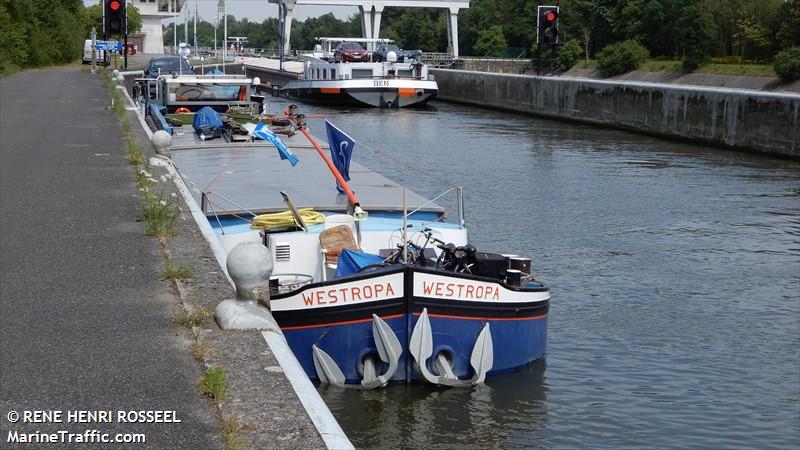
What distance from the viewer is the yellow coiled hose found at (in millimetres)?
13438

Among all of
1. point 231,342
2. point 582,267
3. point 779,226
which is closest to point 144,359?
point 231,342

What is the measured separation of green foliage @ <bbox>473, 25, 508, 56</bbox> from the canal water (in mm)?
69415

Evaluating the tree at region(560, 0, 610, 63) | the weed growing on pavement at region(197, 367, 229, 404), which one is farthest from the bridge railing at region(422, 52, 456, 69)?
the weed growing on pavement at region(197, 367, 229, 404)

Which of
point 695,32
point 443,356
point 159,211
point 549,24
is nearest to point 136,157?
point 159,211

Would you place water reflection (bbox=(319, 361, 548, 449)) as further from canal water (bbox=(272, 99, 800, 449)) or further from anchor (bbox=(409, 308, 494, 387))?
anchor (bbox=(409, 308, 494, 387))

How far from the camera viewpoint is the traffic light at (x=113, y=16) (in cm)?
3219

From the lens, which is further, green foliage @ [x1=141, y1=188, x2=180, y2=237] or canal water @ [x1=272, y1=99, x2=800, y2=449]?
green foliage @ [x1=141, y1=188, x2=180, y2=237]

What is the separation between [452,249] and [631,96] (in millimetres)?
32544

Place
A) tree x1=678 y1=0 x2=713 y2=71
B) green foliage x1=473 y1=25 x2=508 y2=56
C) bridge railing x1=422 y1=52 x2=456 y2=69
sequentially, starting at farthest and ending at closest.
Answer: green foliage x1=473 y1=25 x2=508 y2=56
bridge railing x1=422 y1=52 x2=456 y2=69
tree x1=678 y1=0 x2=713 y2=71

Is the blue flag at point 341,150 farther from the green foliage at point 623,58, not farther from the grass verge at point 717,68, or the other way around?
the green foliage at point 623,58

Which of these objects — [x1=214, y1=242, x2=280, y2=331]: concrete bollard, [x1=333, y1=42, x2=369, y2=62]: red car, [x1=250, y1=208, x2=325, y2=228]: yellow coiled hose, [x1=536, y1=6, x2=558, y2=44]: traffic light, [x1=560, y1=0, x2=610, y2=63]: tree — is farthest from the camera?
[x1=560, y1=0, x2=610, y2=63]: tree

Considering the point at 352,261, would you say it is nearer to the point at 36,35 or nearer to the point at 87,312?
the point at 87,312

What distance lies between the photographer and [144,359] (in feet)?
25.8

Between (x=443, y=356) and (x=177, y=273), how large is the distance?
300 centimetres
